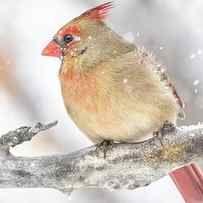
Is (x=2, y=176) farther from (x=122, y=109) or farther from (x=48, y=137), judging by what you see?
(x=48, y=137)

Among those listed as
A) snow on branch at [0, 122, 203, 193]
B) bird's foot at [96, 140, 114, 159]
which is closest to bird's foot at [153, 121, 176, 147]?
snow on branch at [0, 122, 203, 193]

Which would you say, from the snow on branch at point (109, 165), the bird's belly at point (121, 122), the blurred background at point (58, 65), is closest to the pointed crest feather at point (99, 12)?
the bird's belly at point (121, 122)

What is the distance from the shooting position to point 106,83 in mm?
2309

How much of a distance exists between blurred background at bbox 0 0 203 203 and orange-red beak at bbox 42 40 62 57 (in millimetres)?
1240

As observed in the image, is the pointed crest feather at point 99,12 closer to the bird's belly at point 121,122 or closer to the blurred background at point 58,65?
the bird's belly at point 121,122

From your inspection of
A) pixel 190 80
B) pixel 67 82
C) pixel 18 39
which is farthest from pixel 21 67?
pixel 67 82

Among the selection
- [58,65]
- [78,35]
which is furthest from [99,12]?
[58,65]

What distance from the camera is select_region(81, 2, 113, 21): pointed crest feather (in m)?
2.35

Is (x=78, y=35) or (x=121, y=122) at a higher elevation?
(x=78, y=35)

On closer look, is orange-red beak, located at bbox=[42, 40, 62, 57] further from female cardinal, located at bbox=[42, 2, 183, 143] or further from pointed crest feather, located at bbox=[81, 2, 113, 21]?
pointed crest feather, located at bbox=[81, 2, 113, 21]

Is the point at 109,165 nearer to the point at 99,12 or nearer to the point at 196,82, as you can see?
the point at 99,12

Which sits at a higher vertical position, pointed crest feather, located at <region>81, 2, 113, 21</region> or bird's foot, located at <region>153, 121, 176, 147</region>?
pointed crest feather, located at <region>81, 2, 113, 21</region>

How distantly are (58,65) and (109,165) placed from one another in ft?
5.26

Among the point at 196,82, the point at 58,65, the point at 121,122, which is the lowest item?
the point at 196,82
